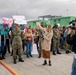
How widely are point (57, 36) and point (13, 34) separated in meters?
3.57

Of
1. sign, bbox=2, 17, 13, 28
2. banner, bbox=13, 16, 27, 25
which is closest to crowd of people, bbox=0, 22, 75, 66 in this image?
sign, bbox=2, 17, 13, 28

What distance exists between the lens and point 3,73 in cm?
733

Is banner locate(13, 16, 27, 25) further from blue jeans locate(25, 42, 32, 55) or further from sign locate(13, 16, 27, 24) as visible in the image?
blue jeans locate(25, 42, 32, 55)

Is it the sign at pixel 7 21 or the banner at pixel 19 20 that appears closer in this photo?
the sign at pixel 7 21

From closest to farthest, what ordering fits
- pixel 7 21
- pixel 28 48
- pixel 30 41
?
pixel 30 41 < pixel 28 48 < pixel 7 21

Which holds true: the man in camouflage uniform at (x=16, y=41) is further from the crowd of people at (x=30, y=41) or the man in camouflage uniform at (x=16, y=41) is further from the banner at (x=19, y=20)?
the banner at (x=19, y=20)

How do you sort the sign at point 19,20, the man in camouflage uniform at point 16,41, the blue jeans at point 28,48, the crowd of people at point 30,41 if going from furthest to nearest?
the sign at point 19,20
the blue jeans at point 28,48
the man in camouflage uniform at point 16,41
the crowd of people at point 30,41

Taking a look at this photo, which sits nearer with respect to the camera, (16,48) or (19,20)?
(16,48)

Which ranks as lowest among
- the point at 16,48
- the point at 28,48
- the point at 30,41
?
the point at 28,48

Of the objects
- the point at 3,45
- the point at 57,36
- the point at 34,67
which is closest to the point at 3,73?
the point at 34,67

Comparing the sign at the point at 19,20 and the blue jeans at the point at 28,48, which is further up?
the sign at the point at 19,20

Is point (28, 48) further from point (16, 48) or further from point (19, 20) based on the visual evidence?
point (19, 20)

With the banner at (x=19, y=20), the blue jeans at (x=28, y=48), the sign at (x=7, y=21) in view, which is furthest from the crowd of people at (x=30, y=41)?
the banner at (x=19, y=20)


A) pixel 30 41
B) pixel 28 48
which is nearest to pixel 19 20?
pixel 30 41
